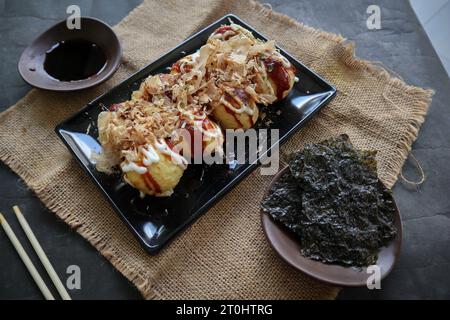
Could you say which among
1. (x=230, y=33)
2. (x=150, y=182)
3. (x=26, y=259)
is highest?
(x=230, y=33)

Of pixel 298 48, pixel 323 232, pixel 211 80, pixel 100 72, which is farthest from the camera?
pixel 298 48

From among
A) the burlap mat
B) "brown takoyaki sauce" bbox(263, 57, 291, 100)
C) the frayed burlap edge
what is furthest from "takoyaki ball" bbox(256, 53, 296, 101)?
the frayed burlap edge

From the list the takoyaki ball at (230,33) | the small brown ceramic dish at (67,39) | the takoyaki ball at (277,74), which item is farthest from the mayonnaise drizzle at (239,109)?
the small brown ceramic dish at (67,39)

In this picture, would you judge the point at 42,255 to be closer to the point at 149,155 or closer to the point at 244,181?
the point at 149,155

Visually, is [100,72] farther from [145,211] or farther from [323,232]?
[323,232]

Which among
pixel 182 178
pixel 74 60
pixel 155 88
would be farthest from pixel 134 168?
pixel 74 60

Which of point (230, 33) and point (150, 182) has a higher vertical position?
point (230, 33)
